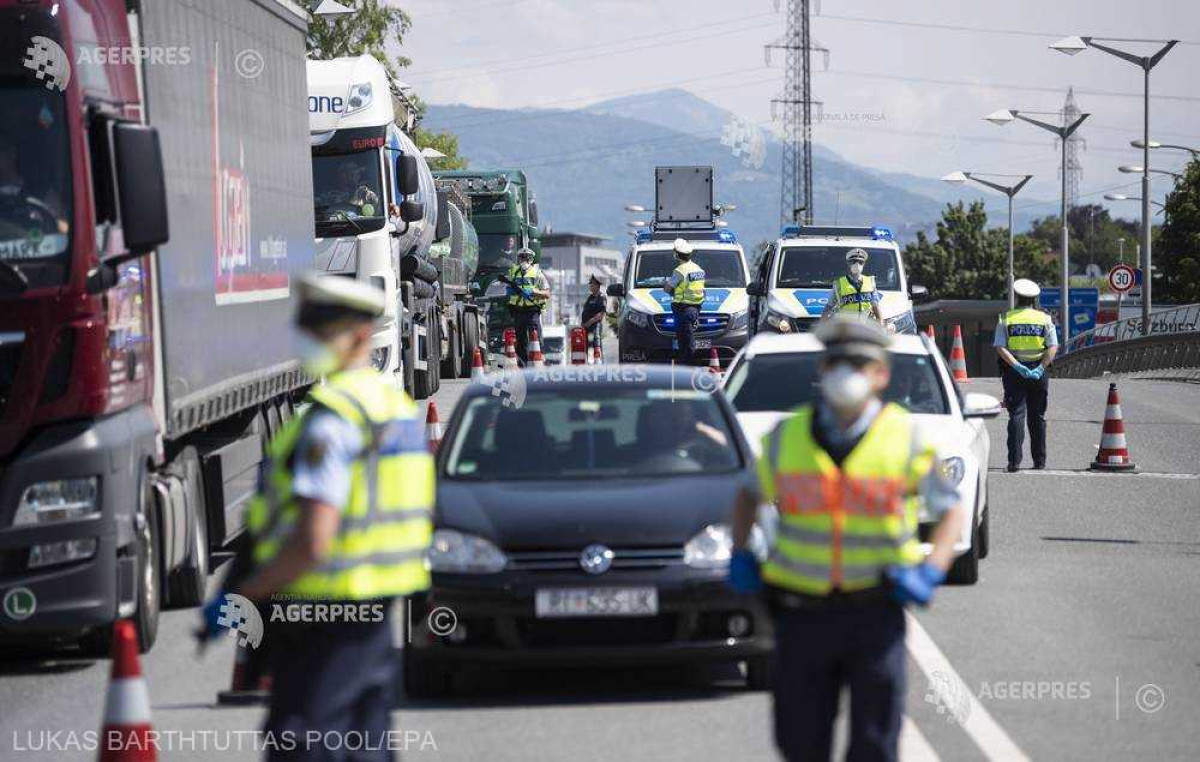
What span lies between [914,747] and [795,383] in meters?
5.92

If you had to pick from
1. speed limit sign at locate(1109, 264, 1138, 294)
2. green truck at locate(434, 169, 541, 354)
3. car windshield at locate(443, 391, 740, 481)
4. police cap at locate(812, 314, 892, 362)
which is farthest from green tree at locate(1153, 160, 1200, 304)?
police cap at locate(812, 314, 892, 362)

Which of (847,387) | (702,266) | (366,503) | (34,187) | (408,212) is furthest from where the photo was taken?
(702,266)

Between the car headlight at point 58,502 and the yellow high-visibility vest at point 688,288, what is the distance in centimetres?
1937

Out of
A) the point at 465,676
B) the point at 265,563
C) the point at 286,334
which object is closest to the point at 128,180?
the point at 465,676

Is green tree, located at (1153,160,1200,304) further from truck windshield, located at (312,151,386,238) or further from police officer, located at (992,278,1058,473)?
police officer, located at (992,278,1058,473)

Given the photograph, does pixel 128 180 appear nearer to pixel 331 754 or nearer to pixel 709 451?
pixel 709 451

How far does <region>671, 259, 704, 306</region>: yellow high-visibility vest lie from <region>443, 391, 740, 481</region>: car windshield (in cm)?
1843

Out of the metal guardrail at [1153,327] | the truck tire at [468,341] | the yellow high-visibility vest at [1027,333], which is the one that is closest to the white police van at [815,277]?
the truck tire at [468,341]

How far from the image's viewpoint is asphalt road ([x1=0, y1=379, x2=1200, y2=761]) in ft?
25.9

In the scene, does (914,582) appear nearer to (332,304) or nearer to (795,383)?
(332,304)

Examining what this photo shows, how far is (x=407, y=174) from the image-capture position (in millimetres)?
22469

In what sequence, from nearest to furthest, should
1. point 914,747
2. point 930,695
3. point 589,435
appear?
1. point 914,747
2. point 930,695
3. point 589,435

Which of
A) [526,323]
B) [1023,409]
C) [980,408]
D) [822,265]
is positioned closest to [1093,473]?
[1023,409]

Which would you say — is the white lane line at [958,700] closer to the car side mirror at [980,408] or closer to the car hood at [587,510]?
the car hood at [587,510]
